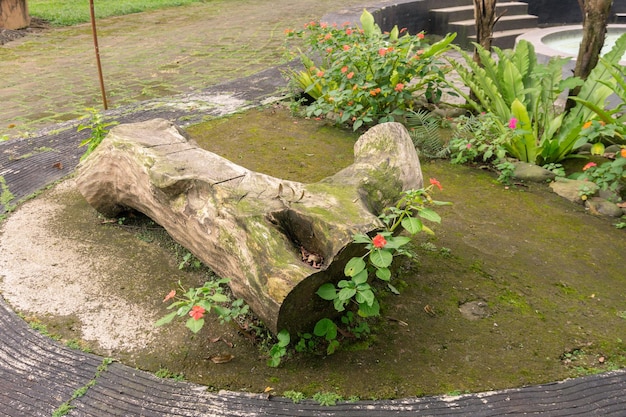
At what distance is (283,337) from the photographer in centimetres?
230

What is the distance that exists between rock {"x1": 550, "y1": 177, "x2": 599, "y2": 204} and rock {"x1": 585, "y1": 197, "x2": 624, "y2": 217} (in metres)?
0.07

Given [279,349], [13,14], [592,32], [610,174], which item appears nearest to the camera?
[279,349]

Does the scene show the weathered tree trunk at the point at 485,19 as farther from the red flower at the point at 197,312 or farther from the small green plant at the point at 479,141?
the red flower at the point at 197,312

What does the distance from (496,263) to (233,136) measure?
2686mm

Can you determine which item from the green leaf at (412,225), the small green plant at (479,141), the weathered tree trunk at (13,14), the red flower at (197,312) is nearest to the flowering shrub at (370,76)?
the small green plant at (479,141)

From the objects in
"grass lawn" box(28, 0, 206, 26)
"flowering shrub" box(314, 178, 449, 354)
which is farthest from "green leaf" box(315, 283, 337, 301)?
"grass lawn" box(28, 0, 206, 26)

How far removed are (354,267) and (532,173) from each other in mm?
2380

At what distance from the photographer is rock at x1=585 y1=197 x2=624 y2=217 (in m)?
3.56

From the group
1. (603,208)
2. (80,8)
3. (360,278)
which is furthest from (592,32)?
(80,8)

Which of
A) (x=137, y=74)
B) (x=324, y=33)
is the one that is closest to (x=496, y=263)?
(x=324, y=33)

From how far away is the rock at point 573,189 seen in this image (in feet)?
12.2

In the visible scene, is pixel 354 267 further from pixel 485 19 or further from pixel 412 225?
pixel 485 19

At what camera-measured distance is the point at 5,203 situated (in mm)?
3729

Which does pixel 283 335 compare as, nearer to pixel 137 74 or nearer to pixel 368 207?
pixel 368 207
